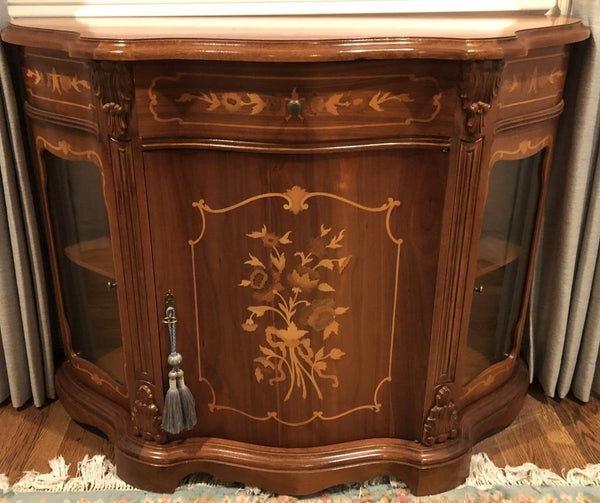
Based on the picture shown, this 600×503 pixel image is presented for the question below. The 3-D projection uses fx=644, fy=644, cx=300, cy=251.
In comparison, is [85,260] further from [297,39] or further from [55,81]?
[297,39]

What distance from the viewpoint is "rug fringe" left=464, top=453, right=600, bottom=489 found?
1.27 meters

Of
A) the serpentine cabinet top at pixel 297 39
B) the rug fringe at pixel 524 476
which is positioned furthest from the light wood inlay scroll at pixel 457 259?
the rug fringe at pixel 524 476

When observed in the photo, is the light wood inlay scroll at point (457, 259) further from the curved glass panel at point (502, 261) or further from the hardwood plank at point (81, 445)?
the hardwood plank at point (81, 445)

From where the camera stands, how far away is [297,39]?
2.95ft

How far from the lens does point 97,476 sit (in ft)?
4.19

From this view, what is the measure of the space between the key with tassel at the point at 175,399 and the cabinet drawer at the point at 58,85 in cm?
37

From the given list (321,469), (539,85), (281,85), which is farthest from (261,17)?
(321,469)

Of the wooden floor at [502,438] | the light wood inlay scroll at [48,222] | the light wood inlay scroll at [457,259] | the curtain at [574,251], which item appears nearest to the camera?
the light wood inlay scroll at [457,259]

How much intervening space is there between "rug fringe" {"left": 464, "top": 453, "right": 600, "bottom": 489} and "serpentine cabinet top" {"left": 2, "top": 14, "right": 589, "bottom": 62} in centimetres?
81

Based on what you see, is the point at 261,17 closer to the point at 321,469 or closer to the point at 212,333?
the point at 212,333

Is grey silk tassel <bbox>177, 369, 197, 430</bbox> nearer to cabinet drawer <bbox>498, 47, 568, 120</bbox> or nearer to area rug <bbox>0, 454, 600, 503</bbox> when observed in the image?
area rug <bbox>0, 454, 600, 503</bbox>

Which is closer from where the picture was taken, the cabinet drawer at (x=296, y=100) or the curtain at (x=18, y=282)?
the cabinet drawer at (x=296, y=100)

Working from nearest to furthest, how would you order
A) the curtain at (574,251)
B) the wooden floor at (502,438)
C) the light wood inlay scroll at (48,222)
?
1. the light wood inlay scroll at (48,222)
2. the curtain at (574,251)
3. the wooden floor at (502,438)

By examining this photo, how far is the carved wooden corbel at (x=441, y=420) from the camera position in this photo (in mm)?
1164
